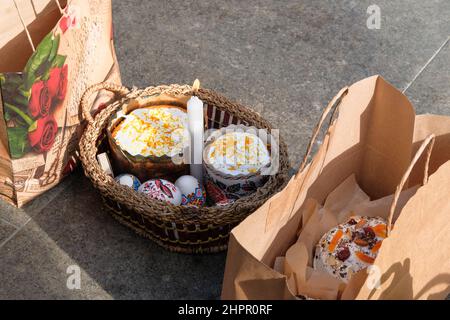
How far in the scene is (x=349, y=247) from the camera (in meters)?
1.60

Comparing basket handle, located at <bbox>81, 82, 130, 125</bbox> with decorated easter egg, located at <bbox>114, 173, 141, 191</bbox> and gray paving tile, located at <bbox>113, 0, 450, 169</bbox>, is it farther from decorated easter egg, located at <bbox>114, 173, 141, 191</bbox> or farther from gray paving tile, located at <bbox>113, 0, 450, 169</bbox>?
gray paving tile, located at <bbox>113, 0, 450, 169</bbox>

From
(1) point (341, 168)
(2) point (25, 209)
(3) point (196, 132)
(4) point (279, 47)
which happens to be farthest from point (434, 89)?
(2) point (25, 209)

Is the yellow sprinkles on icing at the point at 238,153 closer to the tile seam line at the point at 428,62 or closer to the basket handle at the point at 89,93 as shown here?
the basket handle at the point at 89,93

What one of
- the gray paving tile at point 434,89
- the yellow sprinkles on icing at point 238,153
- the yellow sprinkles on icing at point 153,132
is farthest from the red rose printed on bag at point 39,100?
the gray paving tile at point 434,89

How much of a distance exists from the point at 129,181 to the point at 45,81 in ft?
1.35

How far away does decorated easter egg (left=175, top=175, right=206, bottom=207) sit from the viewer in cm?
190

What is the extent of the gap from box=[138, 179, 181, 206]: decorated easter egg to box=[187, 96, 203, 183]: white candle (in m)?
0.12

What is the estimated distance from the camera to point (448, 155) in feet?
5.51

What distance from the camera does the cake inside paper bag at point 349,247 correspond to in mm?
1574

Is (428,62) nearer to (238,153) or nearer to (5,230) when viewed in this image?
(238,153)

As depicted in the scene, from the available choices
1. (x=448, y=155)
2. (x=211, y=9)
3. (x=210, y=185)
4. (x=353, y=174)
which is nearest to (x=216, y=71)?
(x=211, y=9)

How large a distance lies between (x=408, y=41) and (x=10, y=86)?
74.5 inches

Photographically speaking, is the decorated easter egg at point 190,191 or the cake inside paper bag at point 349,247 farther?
the decorated easter egg at point 190,191
